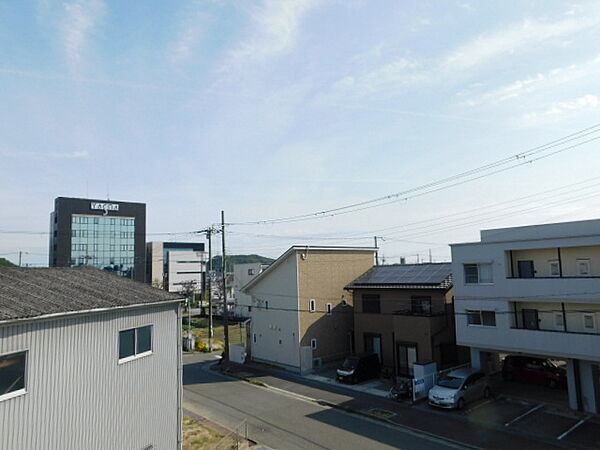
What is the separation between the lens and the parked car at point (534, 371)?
2267cm

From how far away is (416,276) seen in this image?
89.1ft

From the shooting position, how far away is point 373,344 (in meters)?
27.9

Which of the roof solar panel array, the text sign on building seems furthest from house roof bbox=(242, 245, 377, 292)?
the text sign on building

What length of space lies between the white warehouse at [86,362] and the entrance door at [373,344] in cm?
1651

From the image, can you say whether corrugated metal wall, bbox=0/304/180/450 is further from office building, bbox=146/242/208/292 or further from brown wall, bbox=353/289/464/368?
office building, bbox=146/242/208/292

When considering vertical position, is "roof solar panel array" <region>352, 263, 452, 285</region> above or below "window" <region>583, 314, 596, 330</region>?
above

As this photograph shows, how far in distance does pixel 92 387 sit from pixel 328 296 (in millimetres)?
20705

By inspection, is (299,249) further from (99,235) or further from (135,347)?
(99,235)

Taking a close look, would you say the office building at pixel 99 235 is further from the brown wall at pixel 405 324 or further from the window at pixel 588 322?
the window at pixel 588 322

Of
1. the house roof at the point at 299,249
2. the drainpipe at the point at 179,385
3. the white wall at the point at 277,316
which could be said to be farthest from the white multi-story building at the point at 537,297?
the drainpipe at the point at 179,385

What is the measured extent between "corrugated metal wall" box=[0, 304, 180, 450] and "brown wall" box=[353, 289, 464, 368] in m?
15.4

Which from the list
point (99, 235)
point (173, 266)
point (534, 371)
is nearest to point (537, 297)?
point (534, 371)

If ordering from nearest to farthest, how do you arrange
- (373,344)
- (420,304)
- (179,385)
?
(179,385) < (420,304) < (373,344)

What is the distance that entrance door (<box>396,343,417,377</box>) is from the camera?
2489 centimetres
